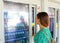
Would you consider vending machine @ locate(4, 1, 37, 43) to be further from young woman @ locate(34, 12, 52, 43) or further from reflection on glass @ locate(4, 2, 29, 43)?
young woman @ locate(34, 12, 52, 43)

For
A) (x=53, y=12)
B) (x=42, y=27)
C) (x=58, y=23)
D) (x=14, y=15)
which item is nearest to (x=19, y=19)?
(x=14, y=15)

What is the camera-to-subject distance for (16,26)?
3191mm

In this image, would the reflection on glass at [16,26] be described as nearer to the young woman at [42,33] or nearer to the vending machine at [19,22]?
the vending machine at [19,22]

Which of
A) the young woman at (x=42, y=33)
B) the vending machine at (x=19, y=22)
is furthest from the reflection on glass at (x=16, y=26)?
the young woman at (x=42, y=33)

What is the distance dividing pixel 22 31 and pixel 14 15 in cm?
40

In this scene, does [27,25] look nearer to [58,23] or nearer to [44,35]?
[44,35]

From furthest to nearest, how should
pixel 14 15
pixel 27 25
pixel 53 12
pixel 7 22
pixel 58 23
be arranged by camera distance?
pixel 58 23 < pixel 53 12 < pixel 27 25 < pixel 14 15 < pixel 7 22

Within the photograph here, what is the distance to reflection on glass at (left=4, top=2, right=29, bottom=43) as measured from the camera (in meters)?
2.93

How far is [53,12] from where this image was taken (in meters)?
4.68

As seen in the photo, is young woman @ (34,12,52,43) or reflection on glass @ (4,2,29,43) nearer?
young woman @ (34,12,52,43)

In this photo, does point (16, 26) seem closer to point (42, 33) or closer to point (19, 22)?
point (19, 22)

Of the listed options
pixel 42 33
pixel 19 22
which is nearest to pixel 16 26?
pixel 19 22

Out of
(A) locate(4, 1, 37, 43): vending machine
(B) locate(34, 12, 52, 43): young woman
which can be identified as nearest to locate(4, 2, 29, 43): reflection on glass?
(A) locate(4, 1, 37, 43): vending machine

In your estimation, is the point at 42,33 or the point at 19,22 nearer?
the point at 42,33
